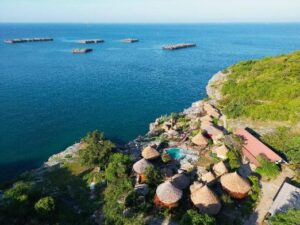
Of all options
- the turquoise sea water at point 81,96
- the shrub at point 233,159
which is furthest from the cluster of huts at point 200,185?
→ the turquoise sea water at point 81,96

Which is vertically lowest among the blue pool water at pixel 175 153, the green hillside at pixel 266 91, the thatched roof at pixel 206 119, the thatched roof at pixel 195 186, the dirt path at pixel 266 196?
the dirt path at pixel 266 196

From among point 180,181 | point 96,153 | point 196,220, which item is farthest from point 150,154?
point 196,220

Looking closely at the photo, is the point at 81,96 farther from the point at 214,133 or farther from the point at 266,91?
the point at 266,91

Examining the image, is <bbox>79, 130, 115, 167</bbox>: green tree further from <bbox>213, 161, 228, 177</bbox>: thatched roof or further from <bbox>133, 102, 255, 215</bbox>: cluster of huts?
<bbox>213, 161, 228, 177</bbox>: thatched roof

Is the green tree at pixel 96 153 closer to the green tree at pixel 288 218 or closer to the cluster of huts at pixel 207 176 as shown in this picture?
the cluster of huts at pixel 207 176

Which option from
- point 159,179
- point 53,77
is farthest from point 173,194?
point 53,77

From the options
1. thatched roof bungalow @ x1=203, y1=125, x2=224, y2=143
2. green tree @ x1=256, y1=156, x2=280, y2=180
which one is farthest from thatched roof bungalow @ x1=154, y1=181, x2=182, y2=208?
thatched roof bungalow @ x1=203, y1=125, x2=224, y2=143
